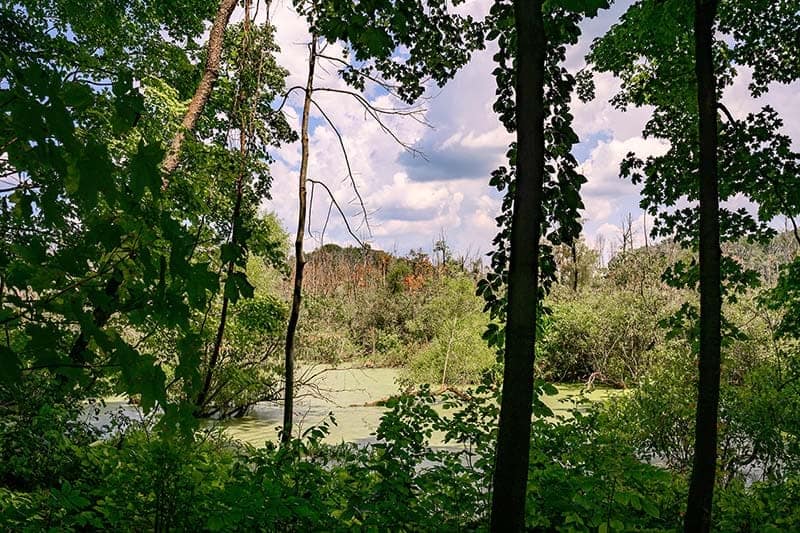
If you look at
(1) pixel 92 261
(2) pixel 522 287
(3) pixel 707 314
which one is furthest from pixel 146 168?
(3) pixel 707 314

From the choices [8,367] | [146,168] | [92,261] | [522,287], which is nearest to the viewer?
[8,367]

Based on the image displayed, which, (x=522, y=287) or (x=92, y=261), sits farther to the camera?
(x=522, y=287)

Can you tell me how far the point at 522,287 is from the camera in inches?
46.0

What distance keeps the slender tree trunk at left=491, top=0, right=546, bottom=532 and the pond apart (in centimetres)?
521

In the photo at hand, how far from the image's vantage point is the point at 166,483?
248 centimetres

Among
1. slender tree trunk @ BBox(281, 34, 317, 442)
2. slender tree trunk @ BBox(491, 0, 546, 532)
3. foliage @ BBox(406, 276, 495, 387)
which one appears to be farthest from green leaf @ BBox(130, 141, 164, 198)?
foliage @ BBox(406, 276, 495, 387)

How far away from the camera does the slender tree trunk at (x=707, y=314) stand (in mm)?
2428

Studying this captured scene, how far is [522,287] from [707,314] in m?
1.81

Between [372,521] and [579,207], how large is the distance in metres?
1.48

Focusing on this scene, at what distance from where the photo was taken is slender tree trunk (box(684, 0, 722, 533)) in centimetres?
243

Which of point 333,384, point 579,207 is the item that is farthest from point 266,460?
point 333,384

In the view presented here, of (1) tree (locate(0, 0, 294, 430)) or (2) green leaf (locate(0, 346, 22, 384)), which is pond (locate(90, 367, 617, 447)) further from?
(2) green leaf (locate(0, 346, 22, 384))

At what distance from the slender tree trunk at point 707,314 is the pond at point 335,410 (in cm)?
396

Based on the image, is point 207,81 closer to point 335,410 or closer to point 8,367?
point 8,367
